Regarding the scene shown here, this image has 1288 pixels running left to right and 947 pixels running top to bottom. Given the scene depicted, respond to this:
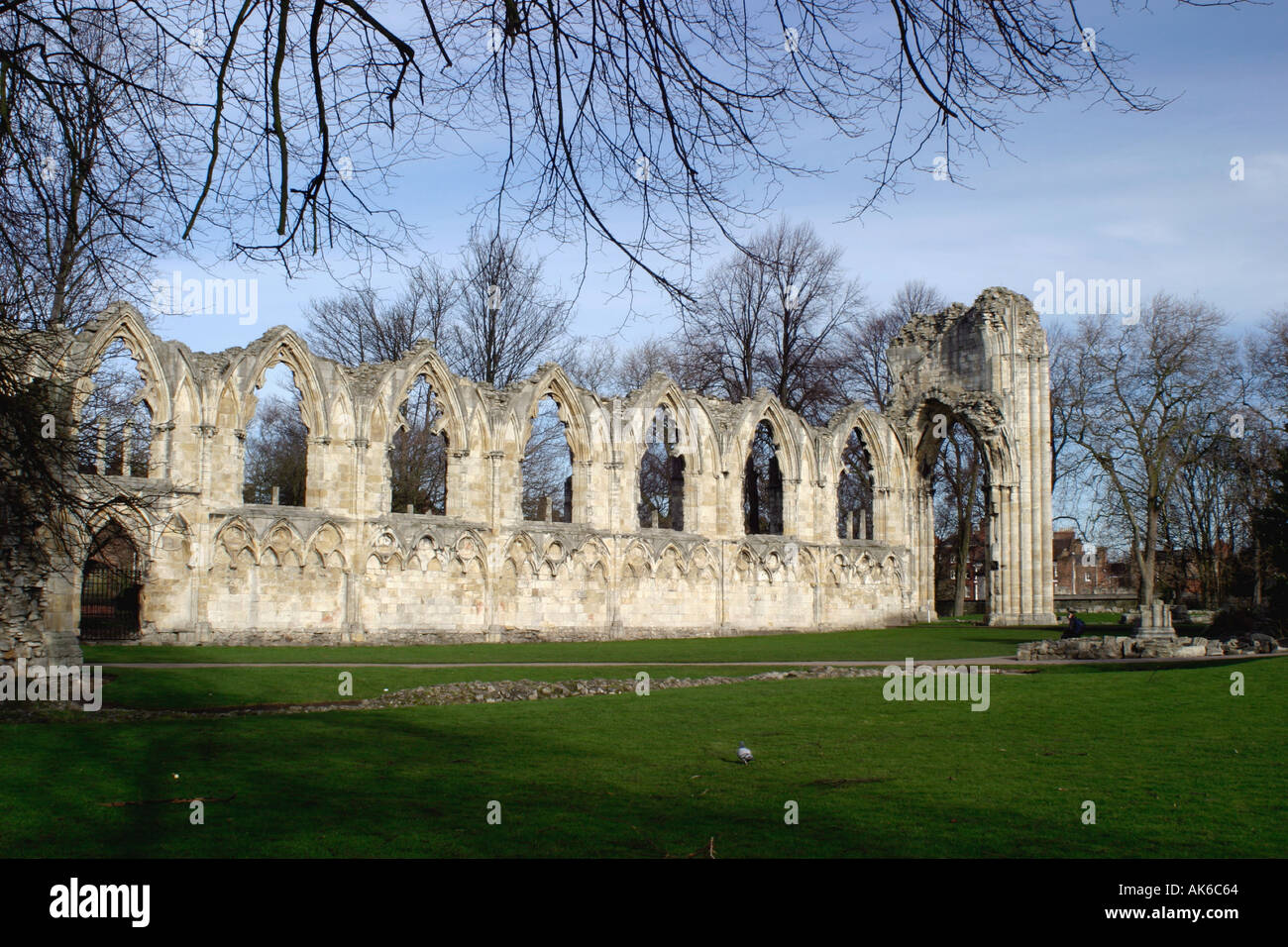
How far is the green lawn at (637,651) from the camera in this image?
2073 centimetres

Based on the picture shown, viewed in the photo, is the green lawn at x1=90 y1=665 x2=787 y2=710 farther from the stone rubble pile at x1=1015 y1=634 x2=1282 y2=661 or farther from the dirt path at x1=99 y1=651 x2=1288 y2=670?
the stone rubble pile at x1=1015 y1=634 x2=1282 y2=661

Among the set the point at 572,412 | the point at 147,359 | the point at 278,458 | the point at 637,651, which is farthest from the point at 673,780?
the point at 278,458

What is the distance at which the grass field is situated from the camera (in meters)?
6.43

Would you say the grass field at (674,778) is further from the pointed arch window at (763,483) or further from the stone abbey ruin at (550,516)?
the pointed arch window at (763,483)

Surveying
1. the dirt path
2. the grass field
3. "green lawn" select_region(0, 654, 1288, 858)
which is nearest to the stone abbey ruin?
the dirt path

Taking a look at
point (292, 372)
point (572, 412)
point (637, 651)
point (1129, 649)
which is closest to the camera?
point (1129, 649)

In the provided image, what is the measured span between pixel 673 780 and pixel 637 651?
1621 centimetres

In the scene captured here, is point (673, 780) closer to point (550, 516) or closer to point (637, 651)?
point (637, 651)

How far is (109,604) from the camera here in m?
29.3

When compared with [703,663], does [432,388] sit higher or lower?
higher

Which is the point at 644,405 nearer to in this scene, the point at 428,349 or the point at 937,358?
the point at 428,349

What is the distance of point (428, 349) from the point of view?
91.8 feet

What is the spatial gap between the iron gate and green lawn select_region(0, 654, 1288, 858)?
1300 cm
